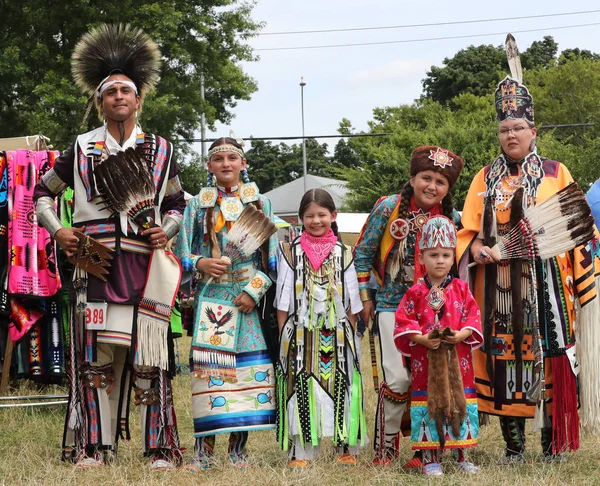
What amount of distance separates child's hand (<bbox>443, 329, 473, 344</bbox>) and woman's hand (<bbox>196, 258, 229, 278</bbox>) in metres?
1.17

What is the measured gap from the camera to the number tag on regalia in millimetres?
4613

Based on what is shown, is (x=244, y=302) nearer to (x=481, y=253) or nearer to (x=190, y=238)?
(x=190, y=238)

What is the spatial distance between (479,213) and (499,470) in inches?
52.7

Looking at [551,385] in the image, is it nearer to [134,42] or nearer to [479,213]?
[479,213]

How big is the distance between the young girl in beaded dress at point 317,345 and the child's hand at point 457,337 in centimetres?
57

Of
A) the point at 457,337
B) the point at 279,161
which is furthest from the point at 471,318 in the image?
the point at 279,161

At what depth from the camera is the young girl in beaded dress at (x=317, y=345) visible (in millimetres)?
4734

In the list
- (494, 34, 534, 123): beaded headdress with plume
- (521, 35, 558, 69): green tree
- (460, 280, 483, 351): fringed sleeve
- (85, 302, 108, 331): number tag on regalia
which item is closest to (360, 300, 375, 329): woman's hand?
(460, 280, 483, 351): fringed sleeve

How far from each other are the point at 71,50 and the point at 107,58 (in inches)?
443

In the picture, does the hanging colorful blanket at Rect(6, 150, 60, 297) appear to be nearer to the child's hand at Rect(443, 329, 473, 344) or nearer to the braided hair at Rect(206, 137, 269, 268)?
the braided hair at Rect(206, 137, 269, 268)

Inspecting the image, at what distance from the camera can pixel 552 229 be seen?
4.70m

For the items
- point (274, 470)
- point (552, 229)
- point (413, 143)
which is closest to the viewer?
point (274, 470)

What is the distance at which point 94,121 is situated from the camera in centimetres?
1473

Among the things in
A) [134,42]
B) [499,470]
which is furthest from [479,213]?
[134,42]
